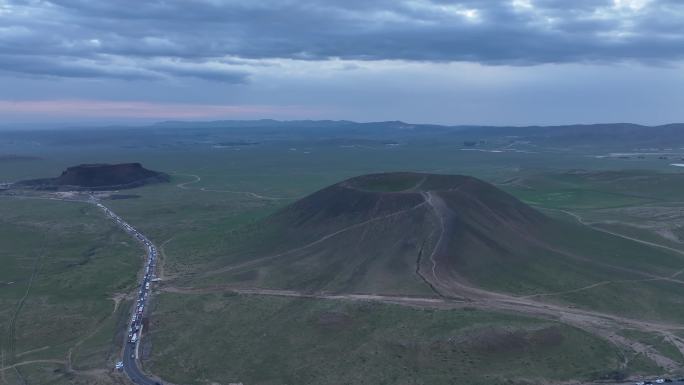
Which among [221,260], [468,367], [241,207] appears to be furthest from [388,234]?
[241,207]

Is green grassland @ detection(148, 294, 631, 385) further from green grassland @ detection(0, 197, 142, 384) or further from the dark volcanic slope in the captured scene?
the dark volcanic slope

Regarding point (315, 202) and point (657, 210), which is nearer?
point (315, 202)

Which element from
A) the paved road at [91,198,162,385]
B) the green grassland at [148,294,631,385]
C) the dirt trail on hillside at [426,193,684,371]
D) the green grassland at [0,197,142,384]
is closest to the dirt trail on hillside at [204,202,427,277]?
the paved road at [91,198,162,385]

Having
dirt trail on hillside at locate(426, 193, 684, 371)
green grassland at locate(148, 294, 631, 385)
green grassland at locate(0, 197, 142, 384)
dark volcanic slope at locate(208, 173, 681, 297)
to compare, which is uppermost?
dark volcanic slope at locate(208, 173, 681, 297)

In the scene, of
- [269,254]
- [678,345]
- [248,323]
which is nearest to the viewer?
[678,345]

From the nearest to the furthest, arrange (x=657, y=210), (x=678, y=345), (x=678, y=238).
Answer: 1. (x=678, y=345)
2. (x=678, y=238)
3. (x=657, y=210)

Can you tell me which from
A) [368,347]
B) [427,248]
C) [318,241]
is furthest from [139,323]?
[427,248]

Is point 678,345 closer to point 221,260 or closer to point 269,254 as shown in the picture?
point 269,254

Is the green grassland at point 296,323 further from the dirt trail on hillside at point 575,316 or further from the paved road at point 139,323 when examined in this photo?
the dirt trail on hillside at point 575,316

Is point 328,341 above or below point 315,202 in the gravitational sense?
below
